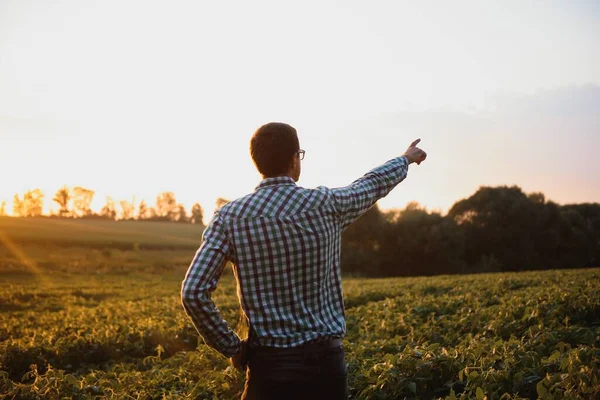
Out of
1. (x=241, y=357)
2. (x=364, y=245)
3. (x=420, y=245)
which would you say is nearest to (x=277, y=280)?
(x=241, y=357)

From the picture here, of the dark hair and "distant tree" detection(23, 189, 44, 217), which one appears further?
"distant tree" detection(23, 189, 44, 217)

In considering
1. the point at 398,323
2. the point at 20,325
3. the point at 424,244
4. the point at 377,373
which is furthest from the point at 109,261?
the point at 377,373

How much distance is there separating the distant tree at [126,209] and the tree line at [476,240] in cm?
5655

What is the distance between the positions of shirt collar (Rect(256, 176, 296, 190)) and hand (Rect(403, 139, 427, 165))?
1029 millimetres

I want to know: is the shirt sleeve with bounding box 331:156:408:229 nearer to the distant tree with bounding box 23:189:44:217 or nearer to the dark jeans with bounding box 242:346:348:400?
the dark jeans with bounding box 242:346:348:400

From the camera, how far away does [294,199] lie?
2.78 meters

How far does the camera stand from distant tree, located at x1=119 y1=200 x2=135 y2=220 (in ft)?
312

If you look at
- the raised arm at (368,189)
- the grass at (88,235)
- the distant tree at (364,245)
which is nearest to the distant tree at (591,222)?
the distant tree at (364,245)

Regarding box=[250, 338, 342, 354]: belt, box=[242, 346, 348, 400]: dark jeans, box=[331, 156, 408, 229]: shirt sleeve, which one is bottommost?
box=[242, 346, 348, 400]: dark jeans

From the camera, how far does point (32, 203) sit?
8181 centimetres

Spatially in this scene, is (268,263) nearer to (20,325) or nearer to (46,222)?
(20,325)

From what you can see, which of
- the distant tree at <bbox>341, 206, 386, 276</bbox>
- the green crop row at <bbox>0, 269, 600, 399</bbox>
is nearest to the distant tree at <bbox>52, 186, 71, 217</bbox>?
the distant tree at <bbox>341, 206, 386, 276</bbox>

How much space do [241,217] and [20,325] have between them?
13.8 m

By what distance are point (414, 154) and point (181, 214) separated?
102503mm
